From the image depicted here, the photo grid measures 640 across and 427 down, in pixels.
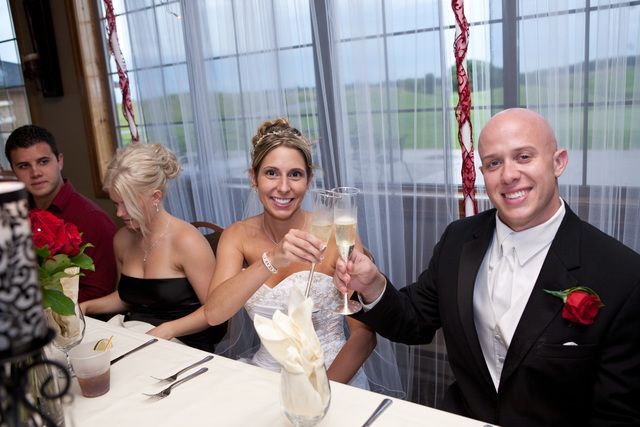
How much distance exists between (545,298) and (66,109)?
4.59 meters

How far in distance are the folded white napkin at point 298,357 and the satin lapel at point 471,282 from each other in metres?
0.66

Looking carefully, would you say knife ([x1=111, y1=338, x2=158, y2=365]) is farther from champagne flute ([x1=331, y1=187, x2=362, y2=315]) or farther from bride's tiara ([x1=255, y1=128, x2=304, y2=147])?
bride's tiara ([x1=255, y1=128, x2=304, y2=147])

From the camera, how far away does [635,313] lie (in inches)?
→ 51.2

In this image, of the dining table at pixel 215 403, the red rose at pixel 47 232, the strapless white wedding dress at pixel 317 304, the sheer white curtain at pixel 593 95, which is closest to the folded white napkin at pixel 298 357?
the dining table at pixel 215 403

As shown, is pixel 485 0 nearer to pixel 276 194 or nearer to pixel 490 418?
pixel 276 194

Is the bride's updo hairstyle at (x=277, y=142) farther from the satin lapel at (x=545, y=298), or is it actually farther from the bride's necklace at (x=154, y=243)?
the satin lapel at (x=545, y=298)

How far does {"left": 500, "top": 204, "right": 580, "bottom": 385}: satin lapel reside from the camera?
137 centimetres

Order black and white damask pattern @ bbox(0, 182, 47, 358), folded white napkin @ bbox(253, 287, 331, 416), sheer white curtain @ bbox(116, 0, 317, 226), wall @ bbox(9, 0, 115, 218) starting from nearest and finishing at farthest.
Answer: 1. black and white damask pattern @ bbox(0, 182, 47, 358)
2. folded white napkin @ bbox(253, 287, 331, 416)
3. sheer white curtain @ bbox(116, 0, 317, 226)
4. wall @ bbox(9, 0, 115, 218)

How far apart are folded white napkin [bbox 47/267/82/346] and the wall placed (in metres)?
3.57

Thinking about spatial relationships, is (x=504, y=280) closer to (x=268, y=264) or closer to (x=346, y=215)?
(x=346, y=215)

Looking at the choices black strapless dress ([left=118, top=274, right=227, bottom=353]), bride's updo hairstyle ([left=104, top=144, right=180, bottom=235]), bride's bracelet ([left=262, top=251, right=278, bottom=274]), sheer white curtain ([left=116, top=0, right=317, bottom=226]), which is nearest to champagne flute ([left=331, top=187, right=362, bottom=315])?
bride's bracelet ([left=262, top=251, right=278, bottom=274])

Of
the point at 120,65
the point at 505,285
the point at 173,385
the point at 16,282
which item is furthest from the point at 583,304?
the point at 120,65

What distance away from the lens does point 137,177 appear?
227 cm

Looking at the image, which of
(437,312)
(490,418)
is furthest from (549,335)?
(437,312)
